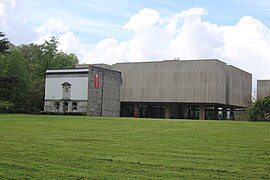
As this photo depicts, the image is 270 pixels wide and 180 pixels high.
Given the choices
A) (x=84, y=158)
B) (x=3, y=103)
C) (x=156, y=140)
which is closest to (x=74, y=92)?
(x=3, y=103)

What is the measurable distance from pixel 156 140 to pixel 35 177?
10.1 m

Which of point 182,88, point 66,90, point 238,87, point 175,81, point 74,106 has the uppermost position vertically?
point 175,81

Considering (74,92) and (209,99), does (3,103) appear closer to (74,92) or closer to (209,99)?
(74,92)

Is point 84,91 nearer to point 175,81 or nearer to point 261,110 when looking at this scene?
point 175,81

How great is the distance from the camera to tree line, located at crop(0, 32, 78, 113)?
52.2 metres

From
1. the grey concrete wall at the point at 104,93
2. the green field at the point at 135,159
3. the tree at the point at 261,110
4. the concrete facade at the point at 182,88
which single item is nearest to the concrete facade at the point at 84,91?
the grey concrete wall at the point at 104,93

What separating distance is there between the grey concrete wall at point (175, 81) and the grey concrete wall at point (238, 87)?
3547 mm

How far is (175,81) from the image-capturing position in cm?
8450

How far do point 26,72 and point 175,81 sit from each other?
27.6m

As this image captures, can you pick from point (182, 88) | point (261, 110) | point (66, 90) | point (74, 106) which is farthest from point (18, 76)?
point (182, 88)

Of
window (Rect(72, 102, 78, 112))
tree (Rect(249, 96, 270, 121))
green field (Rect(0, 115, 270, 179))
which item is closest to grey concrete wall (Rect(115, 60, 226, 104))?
window (Rect(72, 102, 78, 112))

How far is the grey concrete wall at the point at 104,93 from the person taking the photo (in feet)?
218

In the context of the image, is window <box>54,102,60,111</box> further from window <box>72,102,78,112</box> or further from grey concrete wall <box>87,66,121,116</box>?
grey concrete wall <box>87,66,121,116</box>

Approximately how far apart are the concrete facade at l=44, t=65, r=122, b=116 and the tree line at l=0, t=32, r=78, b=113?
4.20 meters
